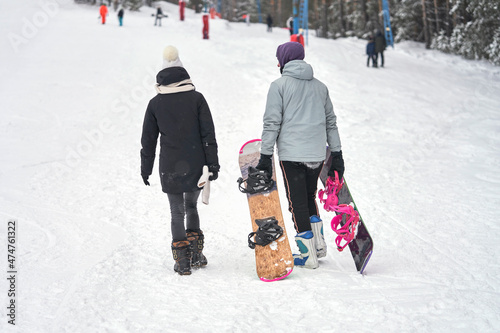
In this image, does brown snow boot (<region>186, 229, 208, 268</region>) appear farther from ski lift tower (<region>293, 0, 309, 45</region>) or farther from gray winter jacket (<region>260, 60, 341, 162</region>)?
ski lift tower (<region>293, 0, 309, 45</region>)

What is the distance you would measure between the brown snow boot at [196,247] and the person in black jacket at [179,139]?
12 cm

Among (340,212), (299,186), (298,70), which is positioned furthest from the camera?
(340,212)

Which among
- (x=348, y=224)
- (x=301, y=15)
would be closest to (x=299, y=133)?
(x=348, y=224)

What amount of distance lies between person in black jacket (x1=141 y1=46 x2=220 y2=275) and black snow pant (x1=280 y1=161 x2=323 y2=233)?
26.5 inches

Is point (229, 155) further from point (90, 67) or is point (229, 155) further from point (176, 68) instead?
point (90, 67)

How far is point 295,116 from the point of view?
165 inches

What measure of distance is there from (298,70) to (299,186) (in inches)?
41.5

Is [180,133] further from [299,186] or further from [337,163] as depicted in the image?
[337,163]

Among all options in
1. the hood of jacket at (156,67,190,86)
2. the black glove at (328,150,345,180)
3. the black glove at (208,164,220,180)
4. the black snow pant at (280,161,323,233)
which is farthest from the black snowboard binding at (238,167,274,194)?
the hood of jacket at (156,67,190,86)

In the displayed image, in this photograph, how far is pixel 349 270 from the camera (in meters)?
4.38

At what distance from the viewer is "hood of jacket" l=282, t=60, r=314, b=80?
13.7 feet

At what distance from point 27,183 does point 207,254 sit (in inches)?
157

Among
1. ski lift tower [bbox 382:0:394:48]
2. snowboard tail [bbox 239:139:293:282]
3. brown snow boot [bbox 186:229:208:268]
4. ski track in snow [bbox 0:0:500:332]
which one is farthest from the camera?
ski lift tower [bbox 382:0:394:48]

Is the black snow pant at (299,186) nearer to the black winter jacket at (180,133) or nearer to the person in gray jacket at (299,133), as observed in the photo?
the person in gray jacket at (299,133)
